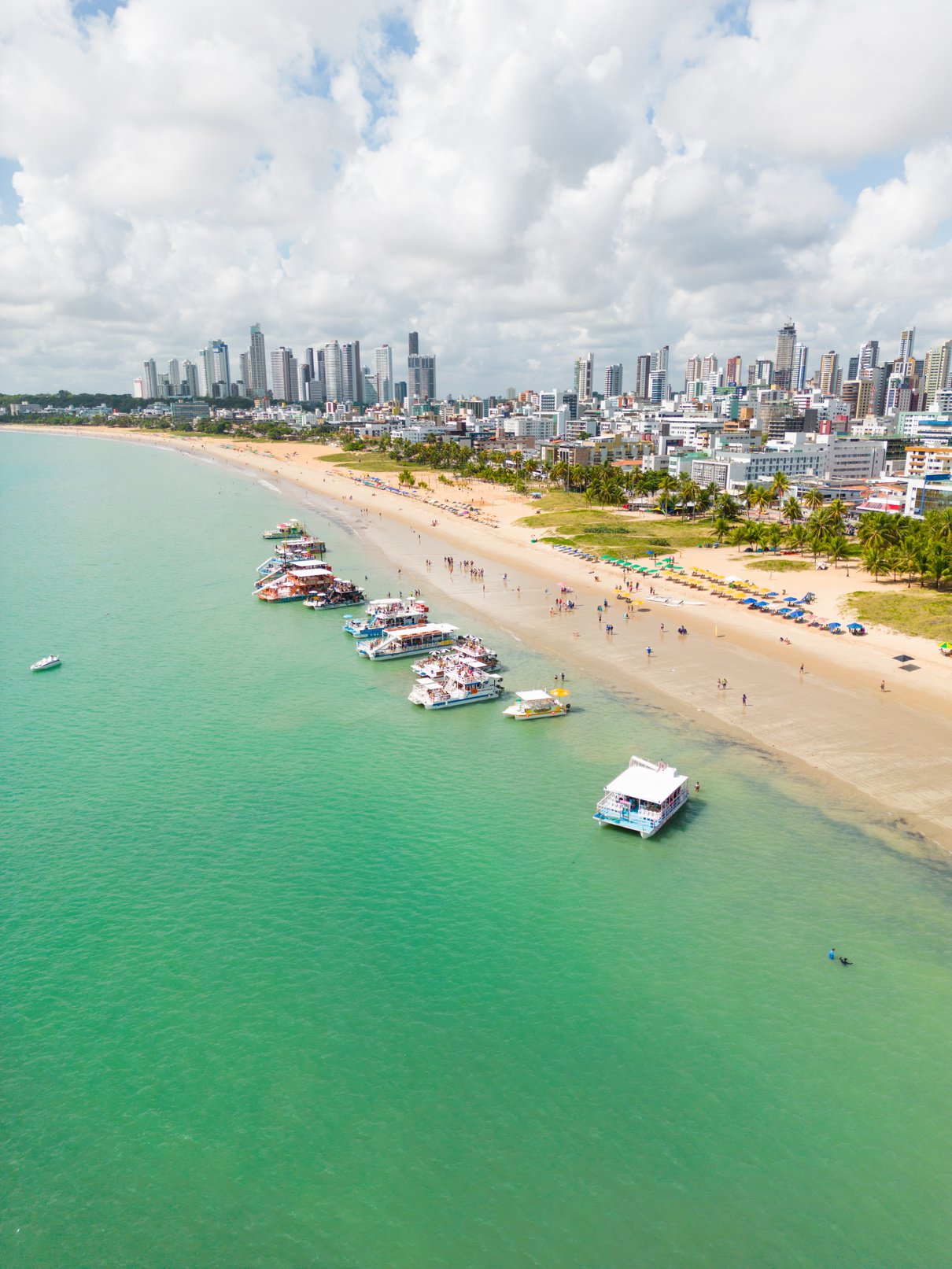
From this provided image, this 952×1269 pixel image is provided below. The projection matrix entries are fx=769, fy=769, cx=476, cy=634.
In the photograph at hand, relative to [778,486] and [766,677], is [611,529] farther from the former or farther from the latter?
[766,677]

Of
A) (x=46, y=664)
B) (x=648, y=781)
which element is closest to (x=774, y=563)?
(x=648, y=781)

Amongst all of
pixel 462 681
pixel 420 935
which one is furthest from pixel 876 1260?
pixel 462 681

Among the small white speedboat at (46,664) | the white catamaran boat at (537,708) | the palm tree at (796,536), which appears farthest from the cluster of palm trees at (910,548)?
the small white speedboat at (46,664)

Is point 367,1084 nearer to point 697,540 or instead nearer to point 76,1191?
point 76,1191

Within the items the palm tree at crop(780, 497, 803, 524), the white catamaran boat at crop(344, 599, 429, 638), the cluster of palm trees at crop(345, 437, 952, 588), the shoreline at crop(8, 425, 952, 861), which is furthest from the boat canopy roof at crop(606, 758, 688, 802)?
the palm tree at crop(780, 497, 803, 524)

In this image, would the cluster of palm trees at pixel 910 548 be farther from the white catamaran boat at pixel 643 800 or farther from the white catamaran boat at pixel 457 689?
the white catamaran boat at pixel 643 800
